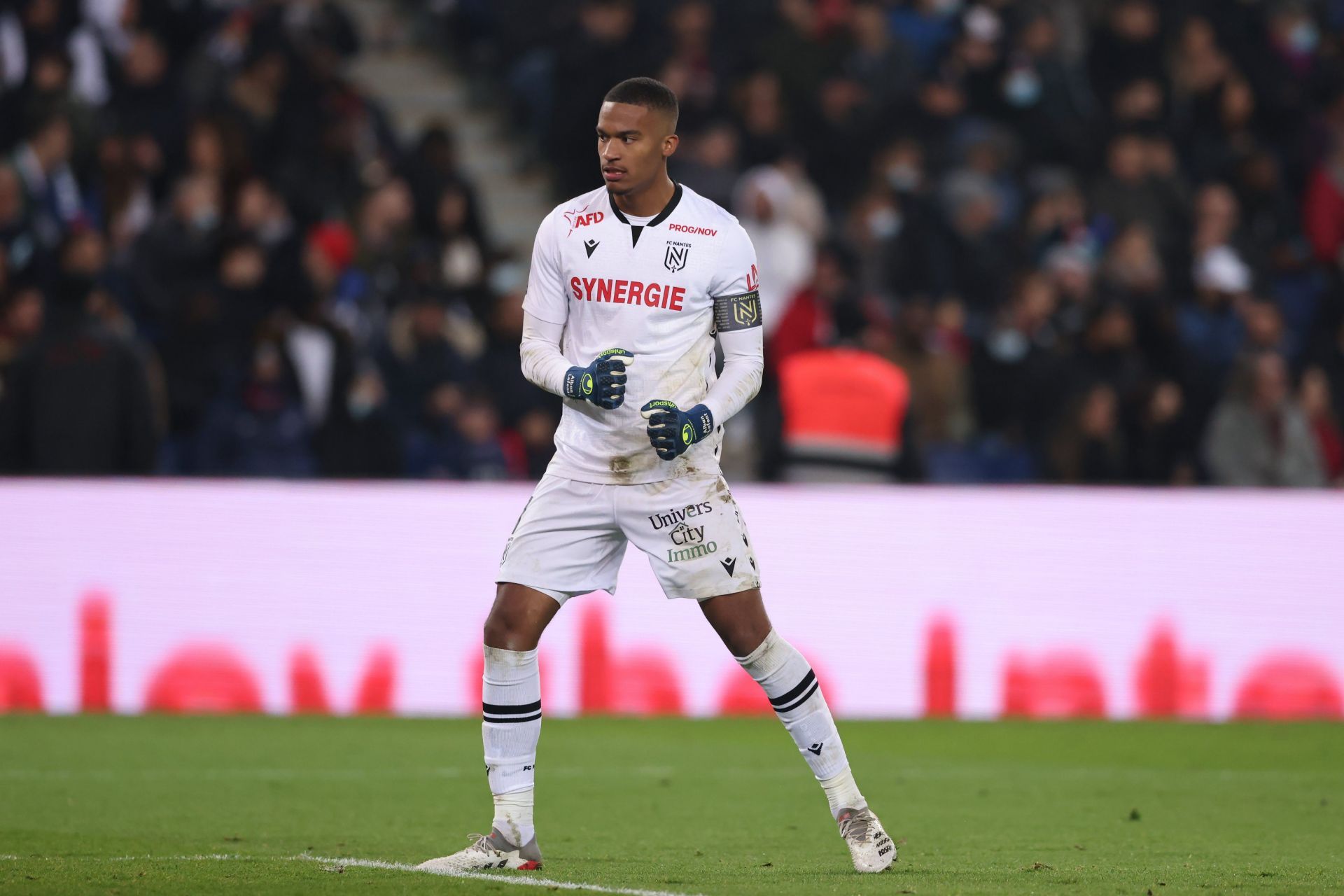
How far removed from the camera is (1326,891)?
227 inches

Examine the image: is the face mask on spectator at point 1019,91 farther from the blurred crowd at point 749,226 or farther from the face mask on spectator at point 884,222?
the face mask on spectator at point 884,222

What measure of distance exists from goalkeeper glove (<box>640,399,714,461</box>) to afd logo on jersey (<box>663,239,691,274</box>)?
425mm

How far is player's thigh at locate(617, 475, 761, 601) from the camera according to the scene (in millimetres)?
6160

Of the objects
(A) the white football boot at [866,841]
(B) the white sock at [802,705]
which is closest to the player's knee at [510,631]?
(B) the white sock at [802,705]

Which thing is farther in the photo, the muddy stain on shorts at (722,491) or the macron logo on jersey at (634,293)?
the muddy stain on shorts at (722,491)

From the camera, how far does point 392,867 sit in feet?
20.0

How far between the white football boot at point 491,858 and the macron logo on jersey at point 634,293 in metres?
1.64

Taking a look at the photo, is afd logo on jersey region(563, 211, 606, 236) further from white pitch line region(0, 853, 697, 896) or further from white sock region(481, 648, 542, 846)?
white pitch line region(0, 853, 697, 896)

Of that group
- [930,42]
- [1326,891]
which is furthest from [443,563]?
[930,42]

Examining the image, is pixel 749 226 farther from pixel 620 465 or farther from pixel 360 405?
pixel 620 465

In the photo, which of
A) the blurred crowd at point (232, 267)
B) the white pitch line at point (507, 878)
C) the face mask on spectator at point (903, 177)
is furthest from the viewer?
the face mask on spectator at point (903, 177)

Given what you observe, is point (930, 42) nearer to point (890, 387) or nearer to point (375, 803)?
point (890, 387)

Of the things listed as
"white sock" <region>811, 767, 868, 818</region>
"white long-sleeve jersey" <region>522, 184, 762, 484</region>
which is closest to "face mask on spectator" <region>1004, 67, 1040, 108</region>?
"white long-sleeve jersey" <region>522, 184, 762, 484</region>

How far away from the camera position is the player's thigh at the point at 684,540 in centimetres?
616
